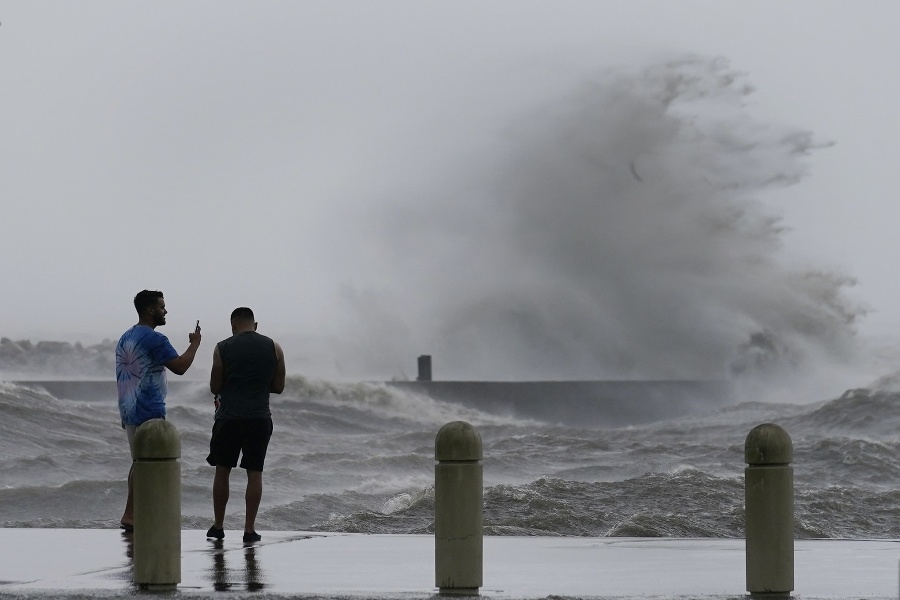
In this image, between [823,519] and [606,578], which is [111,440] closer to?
[823,519]

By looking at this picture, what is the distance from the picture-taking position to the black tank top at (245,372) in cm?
978

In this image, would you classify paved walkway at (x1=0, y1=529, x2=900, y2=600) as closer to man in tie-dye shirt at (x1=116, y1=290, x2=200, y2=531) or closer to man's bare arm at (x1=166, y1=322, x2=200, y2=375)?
man in tie-dye shirt at (x1=116, y1=290, x2=200, y2=531)

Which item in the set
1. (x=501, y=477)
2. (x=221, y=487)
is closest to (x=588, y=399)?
(x=501, y=477)

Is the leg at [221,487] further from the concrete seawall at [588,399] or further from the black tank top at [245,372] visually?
the concrete seawall at [588,399]

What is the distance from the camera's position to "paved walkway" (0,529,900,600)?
7504mm

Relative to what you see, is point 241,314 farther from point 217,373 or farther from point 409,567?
point 409,567

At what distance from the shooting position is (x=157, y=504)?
7.37 metres

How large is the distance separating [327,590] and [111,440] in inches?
1215

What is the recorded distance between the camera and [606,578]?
8.35 metres

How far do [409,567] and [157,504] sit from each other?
7.35ft

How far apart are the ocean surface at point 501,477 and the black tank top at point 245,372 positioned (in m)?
6.07

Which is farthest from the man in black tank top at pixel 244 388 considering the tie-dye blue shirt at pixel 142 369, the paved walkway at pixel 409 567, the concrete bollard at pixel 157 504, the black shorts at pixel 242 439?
the concrete bollard at pixel 157 504

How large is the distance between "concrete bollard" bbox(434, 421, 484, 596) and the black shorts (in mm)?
2899

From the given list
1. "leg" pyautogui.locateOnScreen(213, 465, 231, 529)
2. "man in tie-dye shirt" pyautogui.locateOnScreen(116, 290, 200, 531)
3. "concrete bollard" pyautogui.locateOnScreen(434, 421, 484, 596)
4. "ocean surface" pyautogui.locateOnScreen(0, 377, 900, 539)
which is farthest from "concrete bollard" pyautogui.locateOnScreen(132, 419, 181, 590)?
"ocean surface" pyautogui.locateOnScreen(0, 377, 900, 539)
